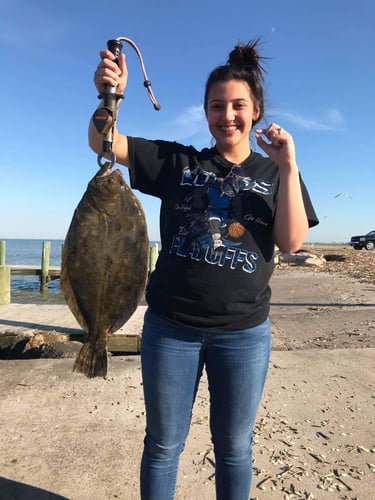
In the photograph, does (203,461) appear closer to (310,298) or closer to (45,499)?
(45,499)

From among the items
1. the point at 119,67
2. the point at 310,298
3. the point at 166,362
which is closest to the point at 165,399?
the point at 166,362

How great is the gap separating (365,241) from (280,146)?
43327mm

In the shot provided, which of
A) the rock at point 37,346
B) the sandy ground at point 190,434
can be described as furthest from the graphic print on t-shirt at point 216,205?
the rock at point 37,346

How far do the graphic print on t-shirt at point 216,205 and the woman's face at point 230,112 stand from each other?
20 centimetres

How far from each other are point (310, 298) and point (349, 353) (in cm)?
673

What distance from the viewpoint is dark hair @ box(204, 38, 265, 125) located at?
2445mm

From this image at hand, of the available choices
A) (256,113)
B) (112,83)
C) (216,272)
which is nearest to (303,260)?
(256,113)

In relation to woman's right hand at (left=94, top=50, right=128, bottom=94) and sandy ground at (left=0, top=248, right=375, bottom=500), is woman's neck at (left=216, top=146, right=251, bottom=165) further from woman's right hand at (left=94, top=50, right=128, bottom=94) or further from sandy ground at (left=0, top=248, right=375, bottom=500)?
sandy ground at (left=0, top=248, right=375, bottom=500)

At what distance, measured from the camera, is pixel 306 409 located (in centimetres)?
433

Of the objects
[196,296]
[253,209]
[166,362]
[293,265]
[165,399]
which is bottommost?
[293,265]

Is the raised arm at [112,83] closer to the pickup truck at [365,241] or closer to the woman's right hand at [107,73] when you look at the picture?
the woman's right hand at [107,73]

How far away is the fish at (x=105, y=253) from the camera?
7.45ft

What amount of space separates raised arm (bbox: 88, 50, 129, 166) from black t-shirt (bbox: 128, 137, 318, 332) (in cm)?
6

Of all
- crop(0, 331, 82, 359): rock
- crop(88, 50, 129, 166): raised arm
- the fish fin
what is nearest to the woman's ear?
crop(88, 50, 129, 166): raised arm
